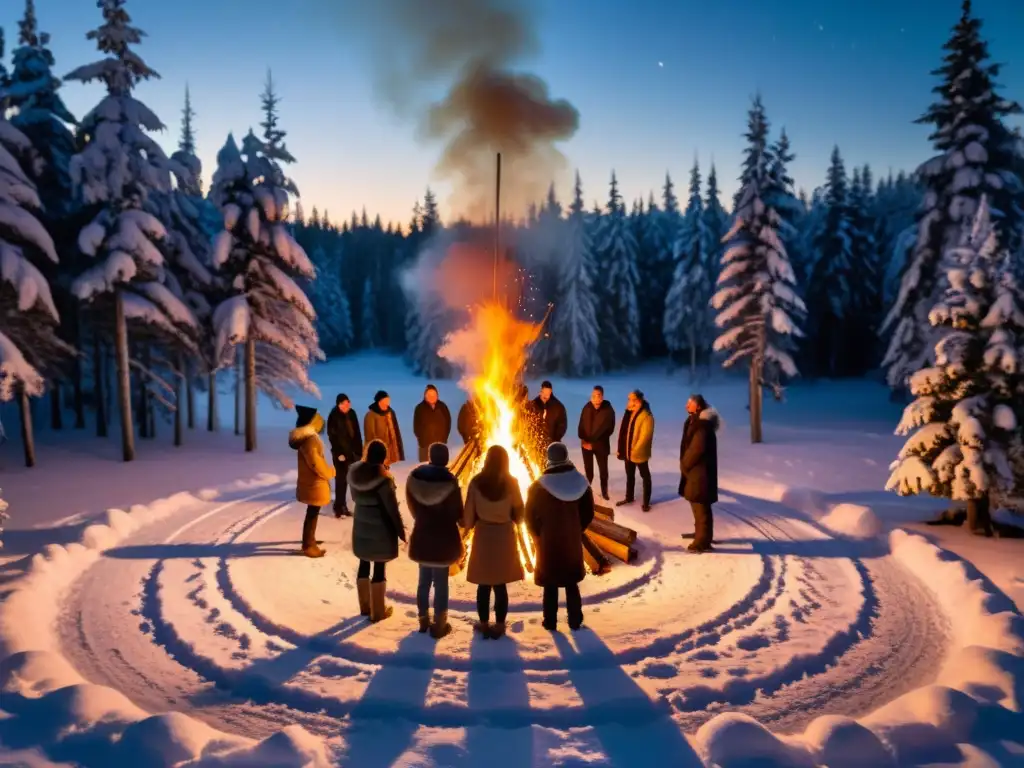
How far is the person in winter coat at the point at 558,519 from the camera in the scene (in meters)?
7.15

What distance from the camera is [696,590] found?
8.77 m

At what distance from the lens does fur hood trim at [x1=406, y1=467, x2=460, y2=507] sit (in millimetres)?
7113

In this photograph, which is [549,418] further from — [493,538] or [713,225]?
[713,225]

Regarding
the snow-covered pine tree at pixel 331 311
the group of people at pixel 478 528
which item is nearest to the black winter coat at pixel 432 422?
the group of people at pixel 478 528

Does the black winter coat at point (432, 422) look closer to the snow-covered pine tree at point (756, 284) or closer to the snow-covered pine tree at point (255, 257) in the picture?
the snow-covered pine tree at point (255, 257)

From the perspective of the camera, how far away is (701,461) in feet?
33.3

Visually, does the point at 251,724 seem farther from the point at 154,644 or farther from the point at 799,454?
the point at 799,454

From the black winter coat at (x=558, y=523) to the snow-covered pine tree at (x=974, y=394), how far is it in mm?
6741

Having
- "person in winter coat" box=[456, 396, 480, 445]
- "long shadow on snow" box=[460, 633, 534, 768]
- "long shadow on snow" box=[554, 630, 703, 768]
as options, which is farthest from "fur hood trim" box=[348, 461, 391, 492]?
"person in winter coat" box=[456, 396, 480, 445]

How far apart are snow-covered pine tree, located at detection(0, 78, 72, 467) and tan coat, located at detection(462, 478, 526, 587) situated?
12450 mm

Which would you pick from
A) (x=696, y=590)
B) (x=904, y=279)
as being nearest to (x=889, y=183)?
(x=904, y=279)

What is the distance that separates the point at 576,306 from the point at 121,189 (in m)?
34.7

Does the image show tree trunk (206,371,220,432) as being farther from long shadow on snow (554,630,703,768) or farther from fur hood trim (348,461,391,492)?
long shadow on snow (554,630,703,768)

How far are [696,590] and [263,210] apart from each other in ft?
60.9
